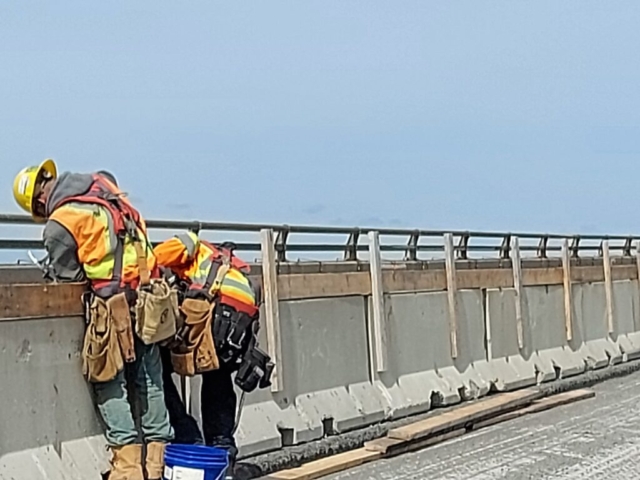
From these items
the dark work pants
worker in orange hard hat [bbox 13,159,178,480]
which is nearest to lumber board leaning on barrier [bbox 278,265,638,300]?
the dark work pants

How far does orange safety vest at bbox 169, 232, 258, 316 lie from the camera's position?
8.77m

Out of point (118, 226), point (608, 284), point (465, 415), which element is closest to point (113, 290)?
point (118, 226)

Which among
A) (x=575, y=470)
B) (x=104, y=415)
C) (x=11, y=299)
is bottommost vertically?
(x=575, y=470)

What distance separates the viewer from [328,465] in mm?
10000

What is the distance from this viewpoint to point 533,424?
12.7 meters

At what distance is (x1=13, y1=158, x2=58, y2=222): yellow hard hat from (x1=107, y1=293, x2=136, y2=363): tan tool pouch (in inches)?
35.0

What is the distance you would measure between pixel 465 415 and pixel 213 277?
4509 millimetres

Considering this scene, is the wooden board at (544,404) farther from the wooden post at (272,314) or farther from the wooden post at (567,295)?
the wooden post at (272,314)

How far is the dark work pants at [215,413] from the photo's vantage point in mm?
9094

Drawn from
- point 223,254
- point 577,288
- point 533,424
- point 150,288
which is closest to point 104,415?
point 150,288

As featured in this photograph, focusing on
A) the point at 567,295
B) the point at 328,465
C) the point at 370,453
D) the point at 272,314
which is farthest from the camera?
the point at 567,295

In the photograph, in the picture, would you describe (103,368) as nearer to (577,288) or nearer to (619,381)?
(619,381)

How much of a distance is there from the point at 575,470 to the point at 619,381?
777 centimetres

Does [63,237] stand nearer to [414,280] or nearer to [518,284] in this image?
[414,280]
